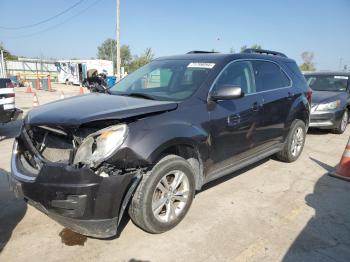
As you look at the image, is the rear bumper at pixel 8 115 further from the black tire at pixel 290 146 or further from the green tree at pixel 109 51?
the green tree at pixel 109 51

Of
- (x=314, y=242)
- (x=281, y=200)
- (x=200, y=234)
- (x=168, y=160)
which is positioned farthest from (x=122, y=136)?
(x=281, y=200)

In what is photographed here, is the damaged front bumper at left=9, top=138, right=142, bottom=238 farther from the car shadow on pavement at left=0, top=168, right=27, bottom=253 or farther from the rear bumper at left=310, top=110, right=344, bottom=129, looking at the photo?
the rear bumper at left=310, top=110, right=344, bottom=129

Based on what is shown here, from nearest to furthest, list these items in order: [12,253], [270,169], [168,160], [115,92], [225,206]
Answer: [12,253]
[168,160]
[225,206]
[115,92]
[270,169]

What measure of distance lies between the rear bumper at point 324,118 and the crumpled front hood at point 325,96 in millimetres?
320

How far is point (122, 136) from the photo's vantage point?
8.95ft

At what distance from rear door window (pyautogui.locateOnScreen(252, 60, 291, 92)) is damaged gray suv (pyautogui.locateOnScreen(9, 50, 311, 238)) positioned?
30 millimetres

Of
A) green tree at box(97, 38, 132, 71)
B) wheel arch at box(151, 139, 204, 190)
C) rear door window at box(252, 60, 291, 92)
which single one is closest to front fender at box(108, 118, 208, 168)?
wheel arch at box(151, 139, 204, 190)

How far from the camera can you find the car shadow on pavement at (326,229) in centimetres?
294

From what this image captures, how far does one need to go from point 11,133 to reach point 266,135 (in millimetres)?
6293

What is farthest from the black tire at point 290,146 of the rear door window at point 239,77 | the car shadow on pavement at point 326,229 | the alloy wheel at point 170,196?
the alloy wheel at point 170,196

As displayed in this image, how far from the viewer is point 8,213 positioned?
141 inches

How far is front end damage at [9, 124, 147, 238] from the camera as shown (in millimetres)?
2553

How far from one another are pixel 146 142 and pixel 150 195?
512 mm

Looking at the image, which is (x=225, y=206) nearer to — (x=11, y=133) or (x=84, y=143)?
(x=84, y=143)
